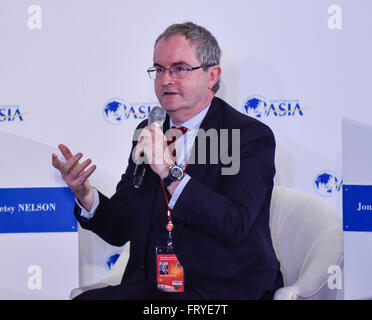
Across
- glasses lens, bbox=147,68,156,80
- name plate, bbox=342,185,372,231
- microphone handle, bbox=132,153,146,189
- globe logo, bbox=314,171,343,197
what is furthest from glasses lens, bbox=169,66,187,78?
name plate, bbox=342,185,372,231

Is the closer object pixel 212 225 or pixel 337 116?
pixel 212 225

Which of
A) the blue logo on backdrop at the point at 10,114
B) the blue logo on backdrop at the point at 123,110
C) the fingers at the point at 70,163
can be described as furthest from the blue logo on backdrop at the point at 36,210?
the fingers at the point at 70,163

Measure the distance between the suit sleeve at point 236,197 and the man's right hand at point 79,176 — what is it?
0.55m

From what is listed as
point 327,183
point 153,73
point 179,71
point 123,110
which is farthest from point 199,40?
point 327,183

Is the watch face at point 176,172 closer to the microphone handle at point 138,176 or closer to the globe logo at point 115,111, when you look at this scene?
the microphone handle at point 138,176

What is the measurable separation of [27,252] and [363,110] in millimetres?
2222

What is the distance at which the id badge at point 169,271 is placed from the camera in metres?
2.31

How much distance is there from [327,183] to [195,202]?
42.9 inches

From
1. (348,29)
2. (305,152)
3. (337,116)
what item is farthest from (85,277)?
(348,29)

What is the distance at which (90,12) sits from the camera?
9.57 ft

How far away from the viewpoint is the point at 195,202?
6.85 ft

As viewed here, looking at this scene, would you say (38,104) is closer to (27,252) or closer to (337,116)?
(27,252)

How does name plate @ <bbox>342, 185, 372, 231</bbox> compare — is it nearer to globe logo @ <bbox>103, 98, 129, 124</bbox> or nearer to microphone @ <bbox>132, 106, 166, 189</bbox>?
microphone @ <bbox>132, 106, 166, 189</bbox>

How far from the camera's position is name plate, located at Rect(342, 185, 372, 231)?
282 cm
